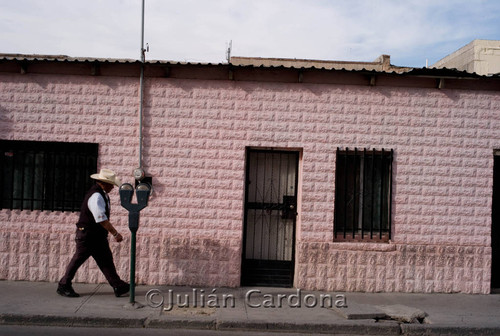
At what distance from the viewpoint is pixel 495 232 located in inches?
350

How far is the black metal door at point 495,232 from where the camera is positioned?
29.0 ft

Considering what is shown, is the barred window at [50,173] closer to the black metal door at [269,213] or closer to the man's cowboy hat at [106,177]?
the man's cowboy hat at [106,177]

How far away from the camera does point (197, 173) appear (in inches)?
329

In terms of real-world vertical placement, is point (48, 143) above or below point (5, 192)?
above

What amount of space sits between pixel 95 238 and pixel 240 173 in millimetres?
2452

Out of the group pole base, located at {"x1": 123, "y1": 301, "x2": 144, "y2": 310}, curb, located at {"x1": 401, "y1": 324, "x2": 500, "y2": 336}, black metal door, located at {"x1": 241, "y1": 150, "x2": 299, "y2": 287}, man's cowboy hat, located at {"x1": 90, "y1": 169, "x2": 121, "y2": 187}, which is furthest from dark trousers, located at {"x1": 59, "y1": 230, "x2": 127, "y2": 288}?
curb, located at {"x1": 401, "y1": 324, "x2": 500, "y2": 336}

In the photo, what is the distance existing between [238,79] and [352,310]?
398 cm

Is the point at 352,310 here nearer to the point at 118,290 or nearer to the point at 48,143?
the point at 118,290

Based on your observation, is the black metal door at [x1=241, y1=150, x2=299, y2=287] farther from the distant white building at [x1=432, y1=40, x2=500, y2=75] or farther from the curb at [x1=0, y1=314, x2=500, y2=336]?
the distant white building at [x1=432, y1=40, x2=500, y2=75]

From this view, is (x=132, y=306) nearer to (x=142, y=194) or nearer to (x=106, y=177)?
(x=142, y=194)

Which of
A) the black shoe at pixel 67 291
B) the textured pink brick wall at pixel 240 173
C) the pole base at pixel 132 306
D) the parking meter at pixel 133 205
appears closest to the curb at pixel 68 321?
the pole base at pixel 132 306

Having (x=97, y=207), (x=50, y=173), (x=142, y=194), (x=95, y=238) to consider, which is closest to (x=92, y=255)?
(x=95, y=238)

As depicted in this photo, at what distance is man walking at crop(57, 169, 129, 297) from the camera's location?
7.30 meters

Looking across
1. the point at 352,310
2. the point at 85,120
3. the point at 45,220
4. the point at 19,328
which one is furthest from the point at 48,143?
the point at 352,310
